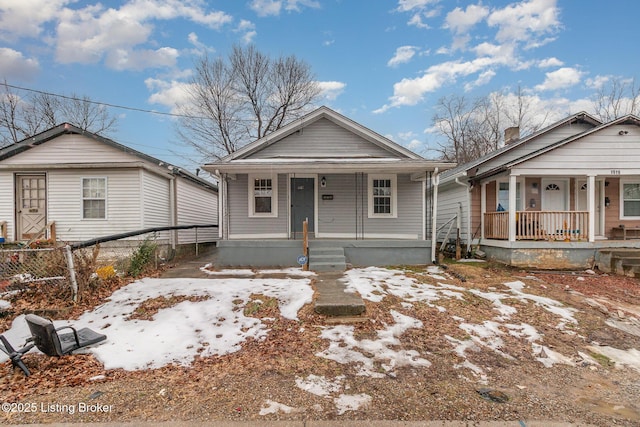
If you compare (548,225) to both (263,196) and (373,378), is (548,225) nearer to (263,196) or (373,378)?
(263,196)

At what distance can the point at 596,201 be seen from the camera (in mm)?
11781

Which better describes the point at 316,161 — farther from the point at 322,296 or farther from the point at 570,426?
the point at 570,426

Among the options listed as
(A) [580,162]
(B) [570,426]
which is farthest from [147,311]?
(A) [580,162]

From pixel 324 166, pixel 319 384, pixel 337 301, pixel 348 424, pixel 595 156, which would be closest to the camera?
pixel 348 424

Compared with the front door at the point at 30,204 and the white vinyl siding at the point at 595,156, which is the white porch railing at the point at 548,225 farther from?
the front door at the point at 30,204

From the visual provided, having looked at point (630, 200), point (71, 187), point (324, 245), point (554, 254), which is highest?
point (71, 187)

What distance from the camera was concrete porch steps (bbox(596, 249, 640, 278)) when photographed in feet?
29.1

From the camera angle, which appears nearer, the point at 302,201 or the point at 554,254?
the point at 554,254

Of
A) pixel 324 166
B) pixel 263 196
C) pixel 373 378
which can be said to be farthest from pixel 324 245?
pixel 373 378

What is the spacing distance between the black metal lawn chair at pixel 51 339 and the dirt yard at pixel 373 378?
0.13 m

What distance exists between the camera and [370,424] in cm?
274

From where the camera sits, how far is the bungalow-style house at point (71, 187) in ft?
35.6

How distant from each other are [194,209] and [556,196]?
1557 centimetres

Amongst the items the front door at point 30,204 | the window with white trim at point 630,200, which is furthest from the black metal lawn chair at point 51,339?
the window with white trim at point 630,200
